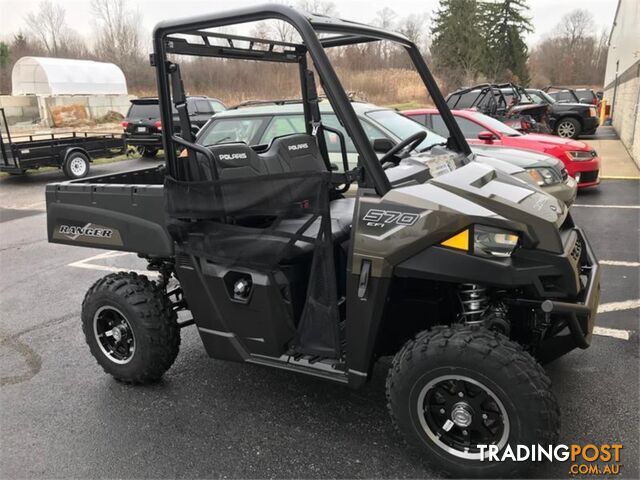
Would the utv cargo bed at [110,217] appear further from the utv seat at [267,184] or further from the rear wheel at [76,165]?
the rear wheel at [76,165]

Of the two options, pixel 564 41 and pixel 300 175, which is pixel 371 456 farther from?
pixel 564 41

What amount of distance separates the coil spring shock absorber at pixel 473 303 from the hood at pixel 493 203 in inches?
12.7

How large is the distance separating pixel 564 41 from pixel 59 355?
81.8 metres

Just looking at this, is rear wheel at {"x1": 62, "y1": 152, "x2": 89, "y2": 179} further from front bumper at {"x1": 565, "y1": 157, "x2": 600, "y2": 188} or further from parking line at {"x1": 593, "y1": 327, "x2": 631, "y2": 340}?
parking line at {"x1": 593, "y1": 327, "x2": 631, "y2": 340}

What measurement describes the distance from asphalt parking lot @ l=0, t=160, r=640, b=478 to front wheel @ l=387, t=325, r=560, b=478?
22 centimetres

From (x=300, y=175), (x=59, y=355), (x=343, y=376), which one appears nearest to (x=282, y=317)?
(x=343, y=376)

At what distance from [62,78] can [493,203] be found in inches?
1494

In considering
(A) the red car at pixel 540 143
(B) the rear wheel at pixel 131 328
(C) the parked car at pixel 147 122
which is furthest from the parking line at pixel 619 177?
(C) the parked car at pixel 147 122

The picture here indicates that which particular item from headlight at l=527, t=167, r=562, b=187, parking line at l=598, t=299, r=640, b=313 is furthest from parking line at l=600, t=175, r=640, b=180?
parking line at l=598, t=299, r=640, b=313

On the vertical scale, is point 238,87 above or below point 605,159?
above

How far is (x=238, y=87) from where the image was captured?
386 centimetres

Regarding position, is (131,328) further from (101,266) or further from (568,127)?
(568,127)

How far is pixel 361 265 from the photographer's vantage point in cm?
244

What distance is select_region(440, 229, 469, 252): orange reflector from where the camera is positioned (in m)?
2.32
